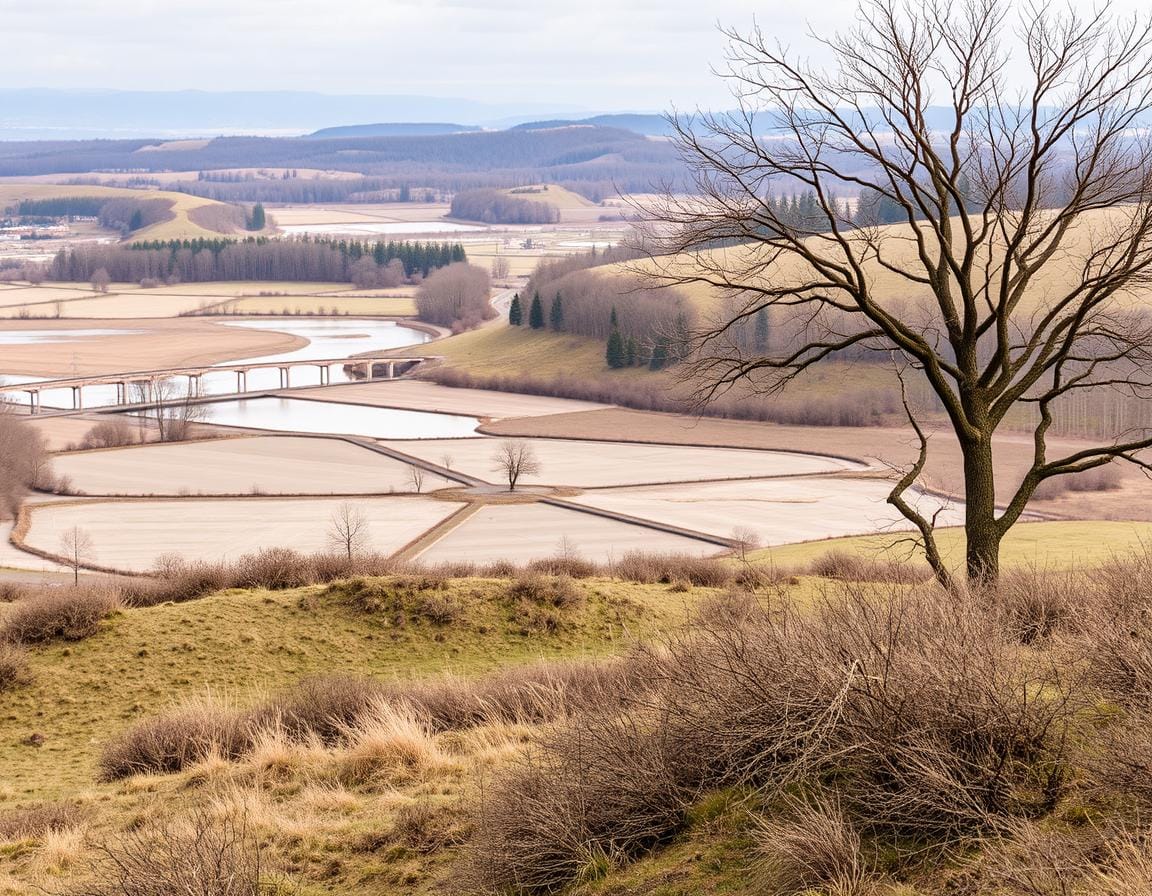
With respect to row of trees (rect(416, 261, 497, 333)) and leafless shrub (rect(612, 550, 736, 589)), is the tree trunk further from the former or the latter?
row of trees (rect(416, 261, 497, 333))

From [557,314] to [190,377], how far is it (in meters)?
38.9

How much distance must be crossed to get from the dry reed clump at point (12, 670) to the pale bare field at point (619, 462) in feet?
160

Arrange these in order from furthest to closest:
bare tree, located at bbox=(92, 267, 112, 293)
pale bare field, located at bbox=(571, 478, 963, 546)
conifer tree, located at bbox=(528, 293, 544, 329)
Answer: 1. bare tree, located at bbox=(92, 267, 112, 293)
2. conifer tree, located at bbox=(528, 293, 544, 329)
3. pale bare field, located at bbox=(571, 478, 963, 546)

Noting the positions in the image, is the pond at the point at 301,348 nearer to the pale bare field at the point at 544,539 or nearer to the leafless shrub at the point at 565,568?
the pale bare field at the point at 544,539

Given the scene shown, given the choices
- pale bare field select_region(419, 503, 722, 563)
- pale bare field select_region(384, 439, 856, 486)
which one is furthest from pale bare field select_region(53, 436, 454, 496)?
pale bare field select_region(419, 503, 722, 563)

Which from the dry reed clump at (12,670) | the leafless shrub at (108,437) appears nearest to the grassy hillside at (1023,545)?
the dry reed clump at (12,670)

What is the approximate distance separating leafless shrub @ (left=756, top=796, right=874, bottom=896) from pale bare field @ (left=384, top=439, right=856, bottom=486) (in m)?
60.2

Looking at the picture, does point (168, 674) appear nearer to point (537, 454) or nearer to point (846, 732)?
point (846, 732)

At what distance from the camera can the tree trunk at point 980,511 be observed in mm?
14453

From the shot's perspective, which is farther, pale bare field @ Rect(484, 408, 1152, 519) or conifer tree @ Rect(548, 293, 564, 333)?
conifer tree @ Rect(548, 293, 564, 333)

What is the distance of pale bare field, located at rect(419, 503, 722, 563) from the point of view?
160 feet

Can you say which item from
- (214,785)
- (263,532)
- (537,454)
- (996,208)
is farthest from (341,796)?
Result: (537,454)

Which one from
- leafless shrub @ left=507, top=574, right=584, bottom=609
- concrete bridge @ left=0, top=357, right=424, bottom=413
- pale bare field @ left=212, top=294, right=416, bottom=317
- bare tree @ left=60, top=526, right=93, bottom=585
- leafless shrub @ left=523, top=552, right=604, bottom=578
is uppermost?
leafless shrub @ left=507, top=574, right=584, bottom=609

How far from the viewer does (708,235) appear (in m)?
14.9
